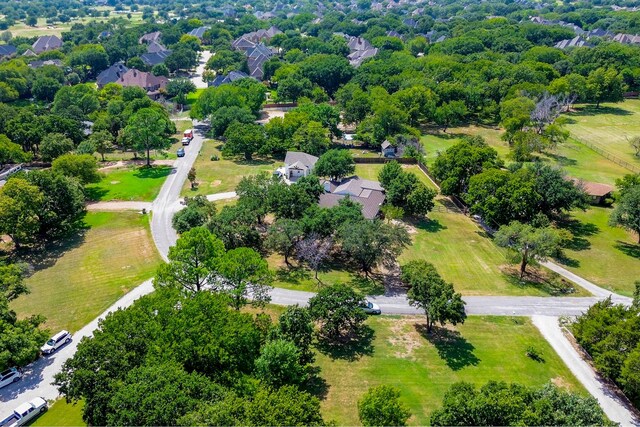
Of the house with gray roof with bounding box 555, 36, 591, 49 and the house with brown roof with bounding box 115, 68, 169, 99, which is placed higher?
the house with gray roof with bounding box 555, 36, 591, 49

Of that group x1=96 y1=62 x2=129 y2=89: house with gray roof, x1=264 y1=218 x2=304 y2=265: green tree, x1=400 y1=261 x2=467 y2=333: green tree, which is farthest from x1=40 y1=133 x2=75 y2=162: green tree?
x1=400 y1=261 x2=467 y2=333: green tree

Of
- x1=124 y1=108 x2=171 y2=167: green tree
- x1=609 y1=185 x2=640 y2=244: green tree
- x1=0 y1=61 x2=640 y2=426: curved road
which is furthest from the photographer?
x1=124 y1=108 x2=171 y2=167: green tree

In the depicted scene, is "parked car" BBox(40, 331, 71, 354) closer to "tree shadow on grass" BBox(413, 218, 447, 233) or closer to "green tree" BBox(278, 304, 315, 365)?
"green tree" BBox(278, 304, 315, 365)

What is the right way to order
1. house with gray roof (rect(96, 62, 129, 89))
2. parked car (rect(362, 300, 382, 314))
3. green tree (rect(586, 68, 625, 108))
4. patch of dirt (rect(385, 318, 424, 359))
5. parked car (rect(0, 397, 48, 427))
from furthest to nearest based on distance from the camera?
1. house with gray roof (rect(96, 62, 129, 89))
2. green tree (rect(586, 68, 625, 108))
3. parked car (rect(362, 300, 382, 314))
4. patch of dirt (rect(385, 318, 424, 359))
5. parked car (rect(0, 397, 48, 427))

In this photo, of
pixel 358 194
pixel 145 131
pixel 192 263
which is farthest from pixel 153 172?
pixel 192 263

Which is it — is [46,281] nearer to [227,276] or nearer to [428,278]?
[227,276]

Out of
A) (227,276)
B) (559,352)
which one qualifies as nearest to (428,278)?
(559,352)

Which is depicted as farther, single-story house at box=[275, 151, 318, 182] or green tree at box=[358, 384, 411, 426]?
single-story house at box=[275, 151, 318, 182]
